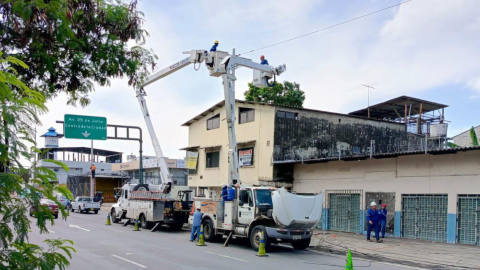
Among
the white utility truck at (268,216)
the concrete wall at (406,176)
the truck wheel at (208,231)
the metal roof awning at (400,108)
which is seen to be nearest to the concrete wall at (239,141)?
the concrete wall at (406,176)

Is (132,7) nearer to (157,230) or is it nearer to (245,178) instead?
(157,230)

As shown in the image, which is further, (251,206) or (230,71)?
(230,71)

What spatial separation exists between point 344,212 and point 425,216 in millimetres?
5125

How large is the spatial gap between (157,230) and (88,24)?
66.8ft

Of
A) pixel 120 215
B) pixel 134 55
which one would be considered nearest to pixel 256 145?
pixel 120 215

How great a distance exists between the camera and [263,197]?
18172mm

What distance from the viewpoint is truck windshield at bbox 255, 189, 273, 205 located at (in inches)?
709

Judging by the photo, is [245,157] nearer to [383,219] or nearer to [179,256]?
[383,219]

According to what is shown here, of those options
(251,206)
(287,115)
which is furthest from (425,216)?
(287,115)

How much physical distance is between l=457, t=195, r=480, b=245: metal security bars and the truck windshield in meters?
8.09

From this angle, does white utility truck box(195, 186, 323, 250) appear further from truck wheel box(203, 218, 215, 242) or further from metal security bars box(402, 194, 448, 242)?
metal security bars box(402, 194, 448, 242)

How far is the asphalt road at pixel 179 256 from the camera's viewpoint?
13594 mm

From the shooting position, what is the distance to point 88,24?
671 centimetres

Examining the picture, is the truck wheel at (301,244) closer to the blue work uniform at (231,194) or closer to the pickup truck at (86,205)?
the blue work uniform at (231,194)
